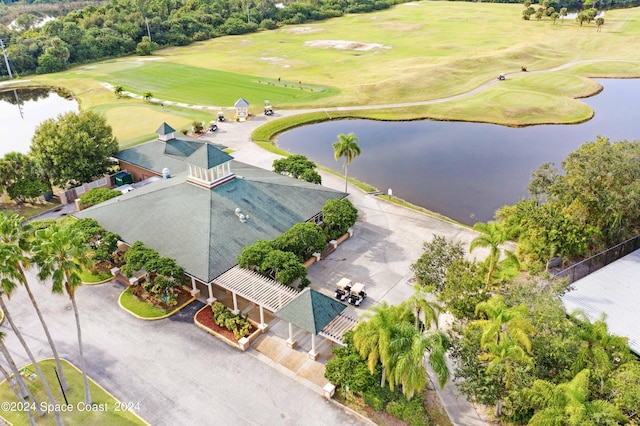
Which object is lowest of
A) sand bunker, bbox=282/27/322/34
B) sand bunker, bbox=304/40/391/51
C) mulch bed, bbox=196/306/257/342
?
mulch bed, bbox=196/306/257/342

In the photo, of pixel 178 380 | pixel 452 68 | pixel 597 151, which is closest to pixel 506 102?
pixel 452 68

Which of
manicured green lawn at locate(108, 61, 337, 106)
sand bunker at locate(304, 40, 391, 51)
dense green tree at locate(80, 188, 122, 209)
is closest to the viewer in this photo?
dense green tree at locate(80, 188, 122, 209)

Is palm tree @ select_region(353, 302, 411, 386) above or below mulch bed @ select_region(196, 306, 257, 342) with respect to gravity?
above

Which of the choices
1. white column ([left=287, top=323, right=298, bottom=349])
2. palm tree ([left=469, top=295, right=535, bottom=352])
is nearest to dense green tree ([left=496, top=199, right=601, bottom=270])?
palm tree ([left=469, top=295, right=535, bottom=352])

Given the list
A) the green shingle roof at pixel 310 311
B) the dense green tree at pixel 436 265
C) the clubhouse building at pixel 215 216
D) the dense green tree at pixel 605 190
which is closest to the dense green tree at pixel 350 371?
the green shingle roof at pixel 310 311

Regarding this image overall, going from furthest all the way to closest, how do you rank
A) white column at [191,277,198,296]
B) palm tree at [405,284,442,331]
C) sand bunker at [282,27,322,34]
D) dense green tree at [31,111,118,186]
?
sand bunker at [282,27,322,34], dense green tree at [31,111,118,186], white column at [191,277,198,296], palm tree at [405,284,442,331]

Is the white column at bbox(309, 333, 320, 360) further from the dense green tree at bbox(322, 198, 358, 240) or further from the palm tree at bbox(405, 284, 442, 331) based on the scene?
the dense green tree at bbox(322, 198, 358, 240)

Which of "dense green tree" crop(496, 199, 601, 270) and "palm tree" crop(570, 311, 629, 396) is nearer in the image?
"palm tree" crop(570, 311, 629, 396)
